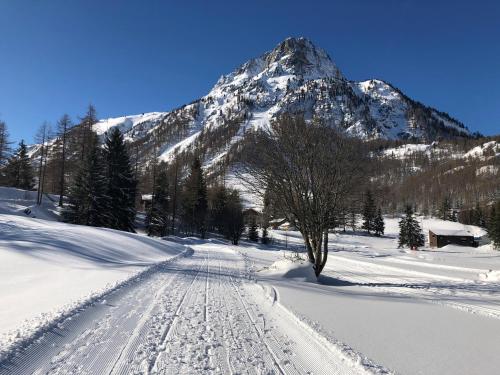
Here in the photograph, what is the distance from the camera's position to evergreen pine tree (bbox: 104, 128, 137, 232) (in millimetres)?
37375

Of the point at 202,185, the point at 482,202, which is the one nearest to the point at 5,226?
the point at 202,185

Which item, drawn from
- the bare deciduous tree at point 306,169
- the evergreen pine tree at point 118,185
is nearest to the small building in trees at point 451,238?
the evergreen pine tree at point 118,185

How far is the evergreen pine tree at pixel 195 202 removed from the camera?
5900 cm

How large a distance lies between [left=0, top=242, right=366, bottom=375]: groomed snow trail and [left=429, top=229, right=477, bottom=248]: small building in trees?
270 ft

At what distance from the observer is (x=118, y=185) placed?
125ft

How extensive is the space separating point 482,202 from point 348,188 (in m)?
178

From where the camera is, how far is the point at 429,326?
21.4 ft

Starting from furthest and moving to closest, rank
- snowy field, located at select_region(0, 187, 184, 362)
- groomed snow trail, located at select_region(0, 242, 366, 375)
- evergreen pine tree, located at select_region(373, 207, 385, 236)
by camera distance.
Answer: evergreen pine tree, located at select_region(373, 207, 385, 236) → snowy field, located at select_region(0, 187, 184, 362) → groomed snow trail, located at select_region(0, 242, 366, 375)

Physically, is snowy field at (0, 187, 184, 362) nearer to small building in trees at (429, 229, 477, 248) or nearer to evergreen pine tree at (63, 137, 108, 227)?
evergreen pine tree at (63, 137, 108, 227)

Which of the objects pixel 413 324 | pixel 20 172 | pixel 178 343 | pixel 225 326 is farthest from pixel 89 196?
pixel 413 324

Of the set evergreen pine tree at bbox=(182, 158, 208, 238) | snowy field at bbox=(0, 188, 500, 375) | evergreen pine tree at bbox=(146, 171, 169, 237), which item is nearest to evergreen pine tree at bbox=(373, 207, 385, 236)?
evergreen pine tree at bbox=(182, 158, 208, 238)

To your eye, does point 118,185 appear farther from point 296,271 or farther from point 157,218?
point 296,271

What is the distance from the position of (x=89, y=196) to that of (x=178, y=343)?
3325 cm

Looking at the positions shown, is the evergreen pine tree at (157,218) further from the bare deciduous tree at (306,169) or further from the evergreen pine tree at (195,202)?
the bare deciduous tree at (306,169)
